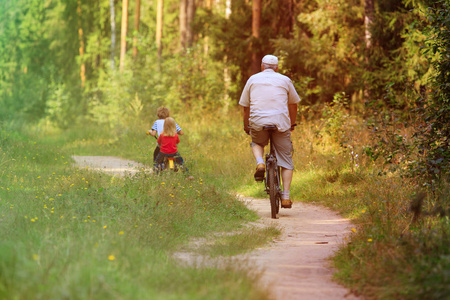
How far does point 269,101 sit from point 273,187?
122 centimetres

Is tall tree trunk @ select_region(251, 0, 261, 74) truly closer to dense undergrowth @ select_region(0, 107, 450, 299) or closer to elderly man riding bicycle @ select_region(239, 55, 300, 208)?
dense undergrowth @ select_region(0, 107, 450, 299)

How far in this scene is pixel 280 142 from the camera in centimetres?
857

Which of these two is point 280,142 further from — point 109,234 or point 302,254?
point 109,234

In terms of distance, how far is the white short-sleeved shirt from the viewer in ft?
27.4

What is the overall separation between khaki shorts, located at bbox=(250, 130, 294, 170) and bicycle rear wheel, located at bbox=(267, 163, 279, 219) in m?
0.25

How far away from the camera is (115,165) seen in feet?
49.1

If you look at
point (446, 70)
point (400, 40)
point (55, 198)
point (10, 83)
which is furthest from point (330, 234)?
point (10, 83)

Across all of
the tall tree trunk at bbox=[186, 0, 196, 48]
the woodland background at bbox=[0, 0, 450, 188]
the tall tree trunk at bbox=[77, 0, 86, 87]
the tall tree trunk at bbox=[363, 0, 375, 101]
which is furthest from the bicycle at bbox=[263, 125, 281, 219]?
the tall tree trunk at bbox=[77, 0, 86, 87]

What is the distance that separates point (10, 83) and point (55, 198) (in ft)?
84.1

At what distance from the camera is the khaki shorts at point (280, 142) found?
854cm

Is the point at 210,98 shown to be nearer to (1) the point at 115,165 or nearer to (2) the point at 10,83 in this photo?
(1) the point at 115,165

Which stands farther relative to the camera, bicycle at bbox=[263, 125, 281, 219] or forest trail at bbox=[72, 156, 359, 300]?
bicycle at bbox=[263, 125, 281, 219]

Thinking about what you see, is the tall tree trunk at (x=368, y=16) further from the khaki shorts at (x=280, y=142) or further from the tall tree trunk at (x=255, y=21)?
the khaki shorts at (x=280, y=142)

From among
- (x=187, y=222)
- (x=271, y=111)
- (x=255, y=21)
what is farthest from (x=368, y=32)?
(x=187, y=222)
